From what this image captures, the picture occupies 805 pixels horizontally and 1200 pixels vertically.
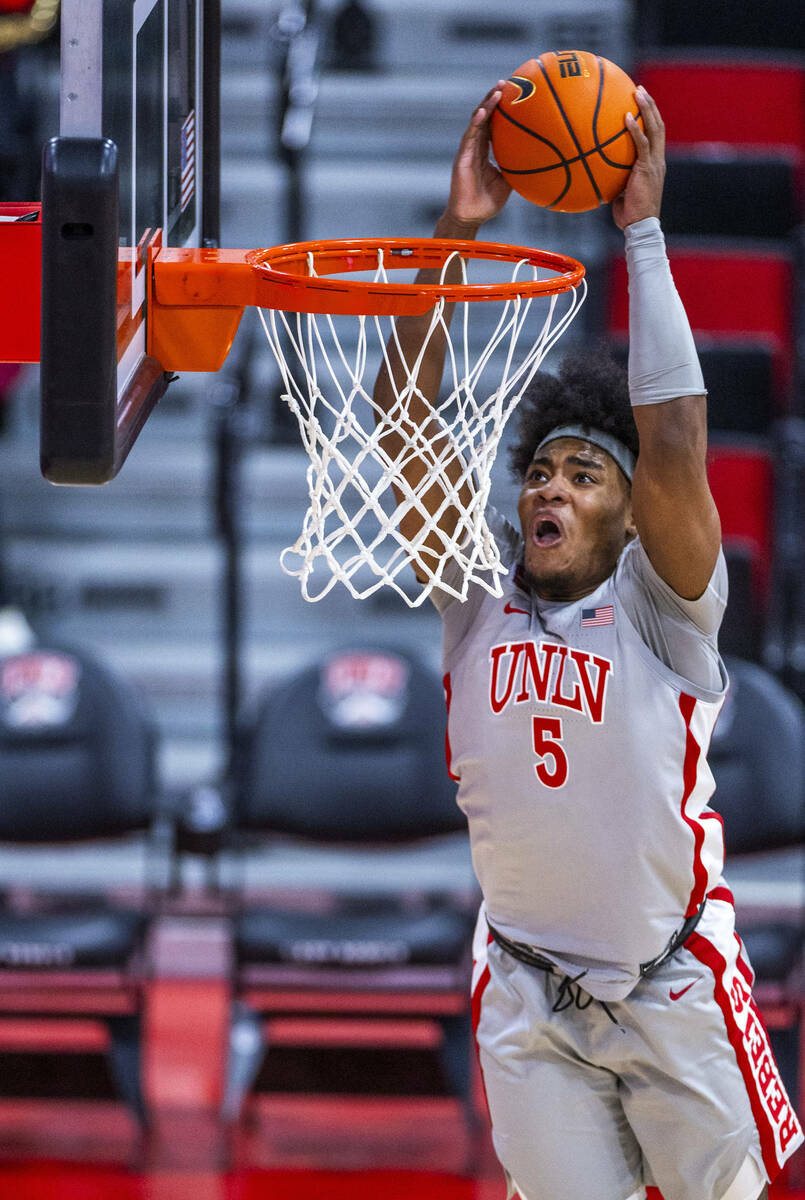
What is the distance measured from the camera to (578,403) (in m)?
3.09

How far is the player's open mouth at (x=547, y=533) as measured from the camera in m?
2.93

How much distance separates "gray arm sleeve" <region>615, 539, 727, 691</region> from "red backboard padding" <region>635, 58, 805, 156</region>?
4662 millimetres

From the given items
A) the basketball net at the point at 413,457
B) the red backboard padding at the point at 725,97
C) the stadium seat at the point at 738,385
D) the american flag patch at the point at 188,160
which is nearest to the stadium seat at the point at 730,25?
the red backboard padding at the point at 725,97

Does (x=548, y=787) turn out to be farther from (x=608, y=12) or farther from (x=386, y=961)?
(x=608, y=12)

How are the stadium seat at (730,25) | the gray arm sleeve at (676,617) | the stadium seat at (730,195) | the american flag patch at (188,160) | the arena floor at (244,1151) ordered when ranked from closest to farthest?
the gray arm sleeve at (676,617)
the american flag patch at (188,160)
the arena floor at (244,1151)
the stadium seat at (730,195)
the stadium seat at (730,25)

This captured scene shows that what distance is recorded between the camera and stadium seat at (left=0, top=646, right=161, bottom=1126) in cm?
445

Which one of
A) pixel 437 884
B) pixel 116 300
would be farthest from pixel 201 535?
pixel 116 300

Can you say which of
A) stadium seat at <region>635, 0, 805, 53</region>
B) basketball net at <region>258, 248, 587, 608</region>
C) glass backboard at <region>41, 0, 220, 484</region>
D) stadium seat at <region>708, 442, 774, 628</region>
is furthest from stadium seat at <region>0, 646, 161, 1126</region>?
stadium seat at <region>635, 0, 805, 53</region>

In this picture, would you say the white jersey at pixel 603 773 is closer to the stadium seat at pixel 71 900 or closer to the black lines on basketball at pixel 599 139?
the black lines on basketball at pixel 599 139

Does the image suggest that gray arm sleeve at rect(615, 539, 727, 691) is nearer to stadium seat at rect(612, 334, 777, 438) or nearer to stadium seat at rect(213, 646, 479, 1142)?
stadium seat at rect(213, 646, 479, 1142)

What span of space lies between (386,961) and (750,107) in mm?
4451

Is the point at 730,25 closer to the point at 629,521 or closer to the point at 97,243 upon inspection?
the point at 629,521

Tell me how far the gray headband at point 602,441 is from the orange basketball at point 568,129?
0.43m

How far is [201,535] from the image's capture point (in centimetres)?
683
